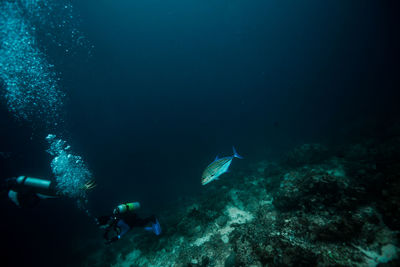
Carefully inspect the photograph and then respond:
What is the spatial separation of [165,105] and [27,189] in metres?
53.0

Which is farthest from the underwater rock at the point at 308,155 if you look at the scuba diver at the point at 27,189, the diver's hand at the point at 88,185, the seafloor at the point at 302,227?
the scuba diver at the point at 27,189

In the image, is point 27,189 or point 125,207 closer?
point 125,207

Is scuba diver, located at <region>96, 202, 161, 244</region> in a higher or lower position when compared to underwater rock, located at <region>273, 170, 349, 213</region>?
higher

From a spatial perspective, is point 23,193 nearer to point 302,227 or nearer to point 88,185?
point 88,185

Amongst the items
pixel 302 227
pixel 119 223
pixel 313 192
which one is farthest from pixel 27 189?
pixel 313 192

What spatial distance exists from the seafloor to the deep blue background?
9.28m

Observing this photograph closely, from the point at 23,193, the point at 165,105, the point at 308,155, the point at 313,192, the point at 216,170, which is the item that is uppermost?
the point at 165,105

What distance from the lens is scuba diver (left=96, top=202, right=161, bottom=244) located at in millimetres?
5016

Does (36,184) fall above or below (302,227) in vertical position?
above

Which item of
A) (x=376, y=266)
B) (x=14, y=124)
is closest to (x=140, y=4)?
(x=14, y=124)

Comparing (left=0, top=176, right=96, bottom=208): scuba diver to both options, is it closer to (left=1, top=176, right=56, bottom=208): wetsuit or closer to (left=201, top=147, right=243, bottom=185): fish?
(left=1, top=176, right=56, bottom=208): wetsuit

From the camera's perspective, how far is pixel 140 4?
106 ft

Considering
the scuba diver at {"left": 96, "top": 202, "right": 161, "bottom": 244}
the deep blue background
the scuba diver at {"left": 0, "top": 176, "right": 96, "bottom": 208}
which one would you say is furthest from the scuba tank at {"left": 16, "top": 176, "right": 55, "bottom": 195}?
the deep blue background

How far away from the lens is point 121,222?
5430mm
